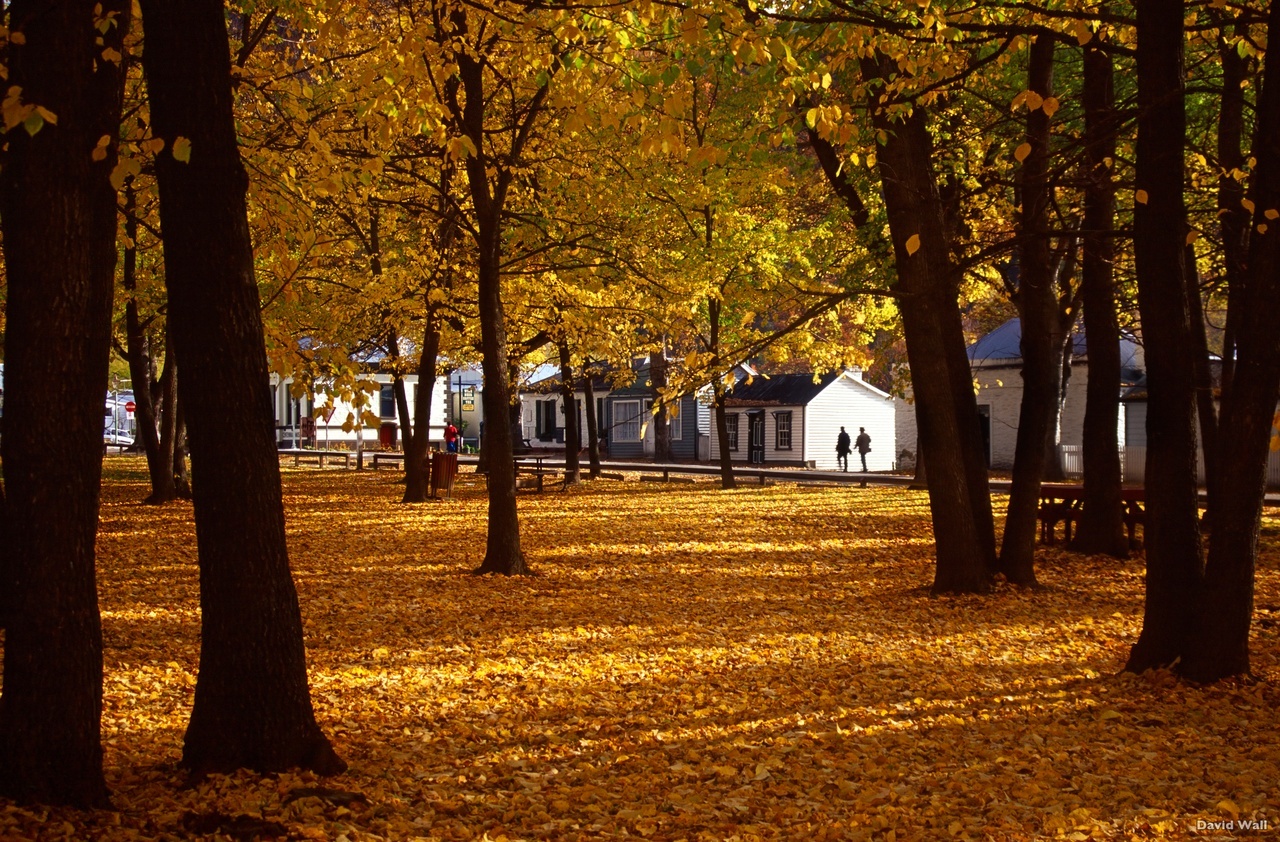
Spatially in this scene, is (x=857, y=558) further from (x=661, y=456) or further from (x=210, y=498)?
(x=661, y=456)

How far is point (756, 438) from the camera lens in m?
45.6

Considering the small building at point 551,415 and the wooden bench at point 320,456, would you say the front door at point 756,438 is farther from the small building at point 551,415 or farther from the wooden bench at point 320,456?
the wooden bench at point 320,456

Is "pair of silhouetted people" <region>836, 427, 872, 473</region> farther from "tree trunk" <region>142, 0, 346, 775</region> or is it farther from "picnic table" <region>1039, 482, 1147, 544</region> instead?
"tree trunk" <region>142, 0, 346, 775</region>

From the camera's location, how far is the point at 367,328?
24.0 m

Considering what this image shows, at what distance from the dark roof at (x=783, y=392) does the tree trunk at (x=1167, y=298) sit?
35194mm

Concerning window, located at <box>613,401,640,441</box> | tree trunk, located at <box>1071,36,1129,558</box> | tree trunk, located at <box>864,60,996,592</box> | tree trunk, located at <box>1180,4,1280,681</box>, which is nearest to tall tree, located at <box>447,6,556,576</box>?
tree trunk, located at <box>864,60,996,592</box>

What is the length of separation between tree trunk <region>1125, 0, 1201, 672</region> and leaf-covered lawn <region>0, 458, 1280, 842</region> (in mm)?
959

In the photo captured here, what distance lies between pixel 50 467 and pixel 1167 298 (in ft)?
21.5

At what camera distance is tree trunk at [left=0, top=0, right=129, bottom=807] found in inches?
176

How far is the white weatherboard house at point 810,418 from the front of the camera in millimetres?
43562

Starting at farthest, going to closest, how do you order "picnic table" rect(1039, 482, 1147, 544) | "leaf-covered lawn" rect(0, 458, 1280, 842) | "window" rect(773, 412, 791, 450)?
"window" rect(773, 412, 791, 450) < "picnic table" rect(1039, 482, 1147, 544) < "leaf-covered lawn" rect(0, 458, 1280, 842)

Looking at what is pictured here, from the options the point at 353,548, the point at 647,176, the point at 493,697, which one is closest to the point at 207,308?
the point at 493,697

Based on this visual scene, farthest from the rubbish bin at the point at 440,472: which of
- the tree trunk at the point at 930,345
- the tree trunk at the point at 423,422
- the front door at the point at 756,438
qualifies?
the front door at the point at 756,438

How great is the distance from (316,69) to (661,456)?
37.3m
